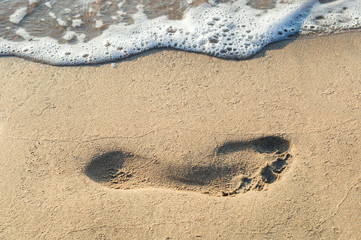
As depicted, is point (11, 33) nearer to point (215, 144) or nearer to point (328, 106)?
point (215, 144)

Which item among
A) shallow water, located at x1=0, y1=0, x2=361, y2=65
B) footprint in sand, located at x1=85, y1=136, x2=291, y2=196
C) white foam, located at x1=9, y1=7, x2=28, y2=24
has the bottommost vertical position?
footprint in sand, located at x1=85, y1=136, x2=291, y2=196

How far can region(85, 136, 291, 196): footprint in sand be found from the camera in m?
2.15

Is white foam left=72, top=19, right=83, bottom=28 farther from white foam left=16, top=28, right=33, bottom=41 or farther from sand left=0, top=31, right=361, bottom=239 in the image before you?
sand left=0, top=31, right=361, bottom=239

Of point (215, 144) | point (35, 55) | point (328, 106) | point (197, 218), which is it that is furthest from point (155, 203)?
point (35, 55)

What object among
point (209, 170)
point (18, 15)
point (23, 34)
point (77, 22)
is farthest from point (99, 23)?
point (209, 170)

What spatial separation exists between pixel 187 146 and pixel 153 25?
1.52 meters

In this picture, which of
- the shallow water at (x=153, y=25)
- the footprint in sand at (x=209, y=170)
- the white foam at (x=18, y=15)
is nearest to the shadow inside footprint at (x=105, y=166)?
the footprint in sand at (x=209, y=170)

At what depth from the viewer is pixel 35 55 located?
3018 millimetres

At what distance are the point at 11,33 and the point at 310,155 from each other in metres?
2.95

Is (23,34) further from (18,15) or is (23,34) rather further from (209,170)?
(209,170)

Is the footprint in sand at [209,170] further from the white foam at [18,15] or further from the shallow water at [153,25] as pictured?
the white foam at [18,15]

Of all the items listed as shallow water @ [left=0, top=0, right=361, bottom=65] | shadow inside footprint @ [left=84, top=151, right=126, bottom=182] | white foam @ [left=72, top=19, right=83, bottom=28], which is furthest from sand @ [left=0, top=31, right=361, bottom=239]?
white foam @ [left=72, top=19, right=83, bottom=28]

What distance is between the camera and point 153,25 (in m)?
3.28

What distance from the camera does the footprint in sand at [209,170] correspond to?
7.07ft
